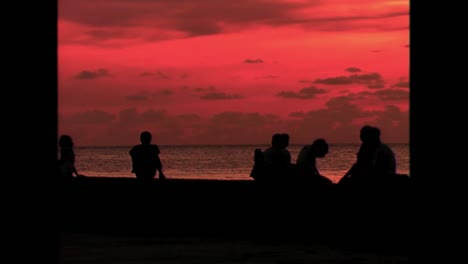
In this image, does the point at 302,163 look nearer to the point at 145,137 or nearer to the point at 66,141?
the point at 145,137

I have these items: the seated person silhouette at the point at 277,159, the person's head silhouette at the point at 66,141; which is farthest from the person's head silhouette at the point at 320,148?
the person's head silhouette at the point at 66,141

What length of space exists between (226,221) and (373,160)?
291 cm

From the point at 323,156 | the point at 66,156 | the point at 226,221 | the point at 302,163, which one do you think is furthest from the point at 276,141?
the point at 66,156

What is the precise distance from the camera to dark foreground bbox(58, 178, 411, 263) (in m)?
11.9

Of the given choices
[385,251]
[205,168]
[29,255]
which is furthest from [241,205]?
[205,168]

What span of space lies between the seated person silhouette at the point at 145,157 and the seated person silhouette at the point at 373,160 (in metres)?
4.15

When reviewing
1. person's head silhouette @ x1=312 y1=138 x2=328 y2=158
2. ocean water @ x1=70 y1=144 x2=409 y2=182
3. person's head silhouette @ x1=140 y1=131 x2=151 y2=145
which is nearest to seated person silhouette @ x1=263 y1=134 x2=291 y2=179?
person's head silhouette @ x1=312 y1=138 x2=328 y2=158

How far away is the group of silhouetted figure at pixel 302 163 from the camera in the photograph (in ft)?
40.6

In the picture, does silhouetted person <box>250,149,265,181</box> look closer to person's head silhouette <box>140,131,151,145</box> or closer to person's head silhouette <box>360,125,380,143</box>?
person's head silhouette <box>140,131,151,145</box>

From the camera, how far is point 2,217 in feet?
11.0

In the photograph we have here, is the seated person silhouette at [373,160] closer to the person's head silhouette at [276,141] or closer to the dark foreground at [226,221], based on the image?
the dark foreground at [226,221]

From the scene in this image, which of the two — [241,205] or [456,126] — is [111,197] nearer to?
[241,205]

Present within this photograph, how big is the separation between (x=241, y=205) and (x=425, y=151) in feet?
36.4

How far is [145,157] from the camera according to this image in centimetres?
1592
